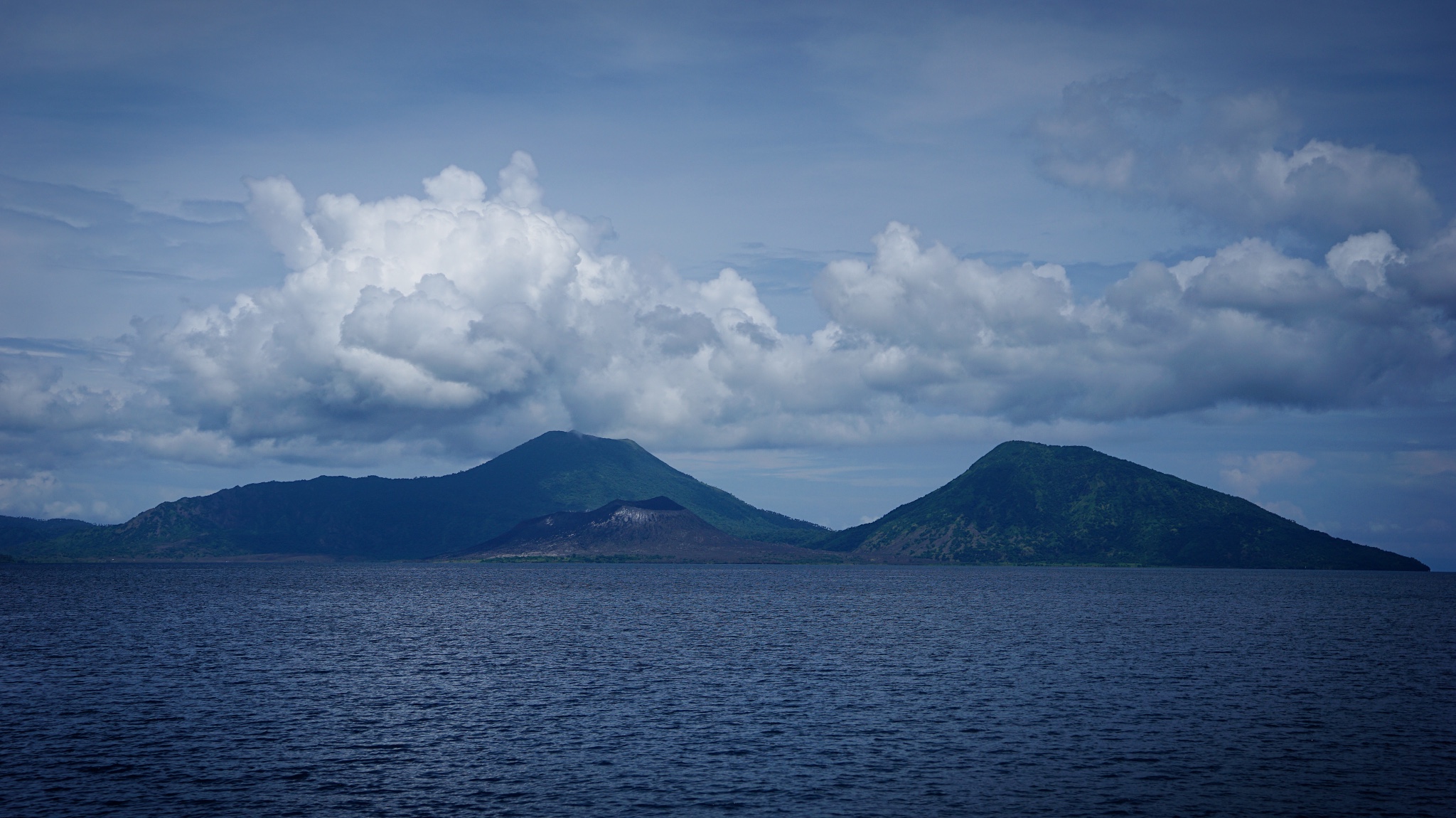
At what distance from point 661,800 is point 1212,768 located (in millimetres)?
33579

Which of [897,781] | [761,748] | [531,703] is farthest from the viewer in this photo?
[531,703]

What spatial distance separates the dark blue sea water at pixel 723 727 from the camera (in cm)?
5522

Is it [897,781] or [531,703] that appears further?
[531,703]

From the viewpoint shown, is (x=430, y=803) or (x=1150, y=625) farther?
(x=1150, y=625)

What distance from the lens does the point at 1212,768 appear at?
200 feet

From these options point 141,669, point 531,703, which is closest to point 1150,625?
point 531,703

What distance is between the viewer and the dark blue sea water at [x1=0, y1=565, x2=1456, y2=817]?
55219 millimetres

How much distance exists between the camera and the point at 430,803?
2131 inches

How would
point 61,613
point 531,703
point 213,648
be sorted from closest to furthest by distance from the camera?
point 531,703
point 213,648
point 61,613

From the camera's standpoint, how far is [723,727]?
74.1 meters

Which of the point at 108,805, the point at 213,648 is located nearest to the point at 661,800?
the point at 108,805

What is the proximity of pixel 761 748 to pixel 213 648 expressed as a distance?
281 ft

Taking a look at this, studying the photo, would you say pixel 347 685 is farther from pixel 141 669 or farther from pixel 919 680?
pixel 919 680

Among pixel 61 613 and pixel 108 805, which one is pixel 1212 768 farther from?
pixel 61 613
